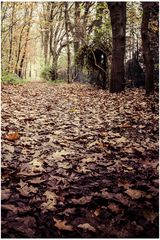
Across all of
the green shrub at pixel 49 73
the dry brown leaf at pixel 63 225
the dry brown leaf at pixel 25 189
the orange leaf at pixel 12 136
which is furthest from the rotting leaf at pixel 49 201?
the green shrub at pixel 49 73

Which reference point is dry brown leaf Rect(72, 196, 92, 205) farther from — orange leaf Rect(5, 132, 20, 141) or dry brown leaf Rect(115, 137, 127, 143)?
orange leaf Rect(5, 132, 20, 141)

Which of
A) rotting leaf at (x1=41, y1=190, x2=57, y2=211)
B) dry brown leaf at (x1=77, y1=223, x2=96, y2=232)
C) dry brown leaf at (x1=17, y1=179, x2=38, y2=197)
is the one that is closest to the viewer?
dry brown leaf at (x1=77, y1=223, x2=96, y2=232)

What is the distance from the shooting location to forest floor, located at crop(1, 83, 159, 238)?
2.64 metres

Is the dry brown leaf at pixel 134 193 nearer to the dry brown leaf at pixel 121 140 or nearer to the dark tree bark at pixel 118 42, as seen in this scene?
the dry brown leaf at pixel 121 140

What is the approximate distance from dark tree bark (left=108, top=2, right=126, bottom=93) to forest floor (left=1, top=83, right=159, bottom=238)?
398 centimetres

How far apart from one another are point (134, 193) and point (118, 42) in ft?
26.9

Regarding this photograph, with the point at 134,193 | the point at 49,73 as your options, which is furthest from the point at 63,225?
the point at 49,73

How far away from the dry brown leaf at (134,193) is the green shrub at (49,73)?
20.2 metres

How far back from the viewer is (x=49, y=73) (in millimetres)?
23797

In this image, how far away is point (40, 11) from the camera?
92.1 ft

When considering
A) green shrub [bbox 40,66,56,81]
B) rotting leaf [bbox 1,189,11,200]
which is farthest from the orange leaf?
green shrub [bbox 40,66,56,81]

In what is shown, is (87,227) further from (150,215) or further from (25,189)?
(25,189)

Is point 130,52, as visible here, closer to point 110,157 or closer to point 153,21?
point 153,21

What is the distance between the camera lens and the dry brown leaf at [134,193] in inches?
121
